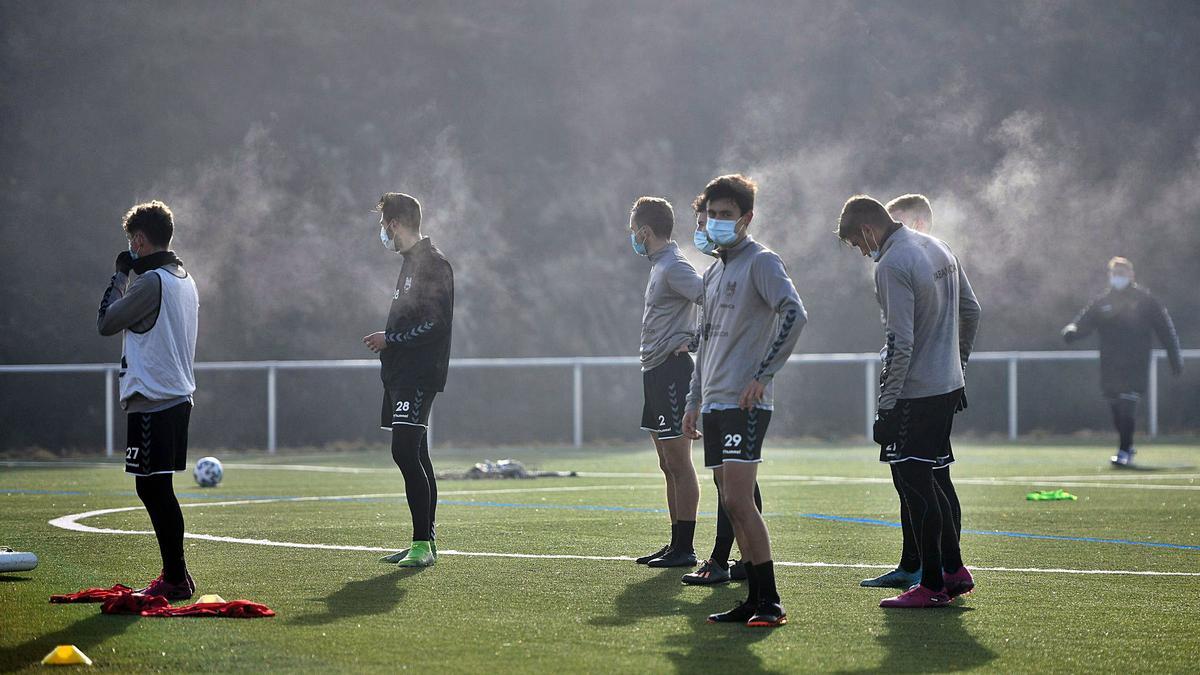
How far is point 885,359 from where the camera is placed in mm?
7504

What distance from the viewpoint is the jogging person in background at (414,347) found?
9141 mm

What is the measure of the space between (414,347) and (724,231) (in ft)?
8.70

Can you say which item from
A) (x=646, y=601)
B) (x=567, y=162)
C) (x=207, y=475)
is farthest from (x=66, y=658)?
(x=567, y=162)

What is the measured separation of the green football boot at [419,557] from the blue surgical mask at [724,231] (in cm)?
273

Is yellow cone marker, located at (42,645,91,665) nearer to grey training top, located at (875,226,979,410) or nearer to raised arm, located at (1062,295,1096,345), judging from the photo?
grey training top, located at (875,226,979,410)

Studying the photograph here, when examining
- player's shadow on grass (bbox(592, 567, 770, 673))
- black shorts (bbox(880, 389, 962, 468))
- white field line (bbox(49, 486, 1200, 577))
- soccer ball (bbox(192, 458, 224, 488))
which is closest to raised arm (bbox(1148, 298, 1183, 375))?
soccer ball (bbox(192, 458, 224, 488))

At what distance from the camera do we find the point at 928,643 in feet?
21.3

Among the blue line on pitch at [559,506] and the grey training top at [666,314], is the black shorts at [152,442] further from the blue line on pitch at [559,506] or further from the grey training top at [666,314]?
the blue line on pitch at [559,506]

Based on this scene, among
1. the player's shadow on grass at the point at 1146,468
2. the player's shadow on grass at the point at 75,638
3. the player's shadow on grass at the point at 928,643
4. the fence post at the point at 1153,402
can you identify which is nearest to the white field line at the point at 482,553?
the player's shadow on grass at the point at 928,643

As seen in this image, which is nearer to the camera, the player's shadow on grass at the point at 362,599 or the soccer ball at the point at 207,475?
the player's shadow on grass at the point at 362,599

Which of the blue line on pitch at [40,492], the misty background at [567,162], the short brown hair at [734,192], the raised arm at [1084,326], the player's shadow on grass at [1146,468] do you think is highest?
the misty background at [567,162]

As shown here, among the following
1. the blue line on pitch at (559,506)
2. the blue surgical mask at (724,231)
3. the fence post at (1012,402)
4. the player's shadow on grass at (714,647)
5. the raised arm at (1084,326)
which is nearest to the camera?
the player's shadow on grass at (714,647)

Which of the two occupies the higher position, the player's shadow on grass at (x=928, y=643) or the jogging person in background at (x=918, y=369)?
the jogging person in background at (x=918, y=369)

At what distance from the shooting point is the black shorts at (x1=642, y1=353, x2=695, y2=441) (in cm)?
906
